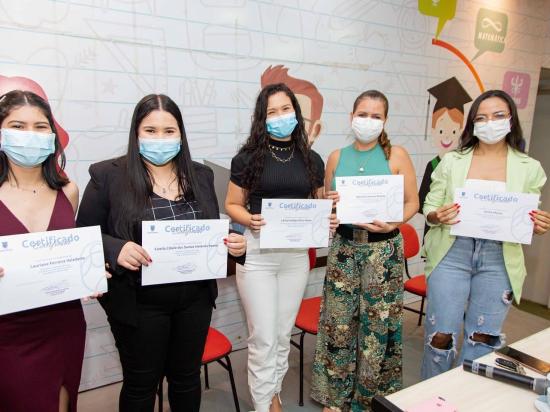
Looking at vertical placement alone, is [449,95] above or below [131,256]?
above

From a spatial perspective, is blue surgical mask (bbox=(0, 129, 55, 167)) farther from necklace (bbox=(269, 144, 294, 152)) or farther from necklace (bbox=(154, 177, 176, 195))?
necklace (bbox=(269, 144, 294, 152))

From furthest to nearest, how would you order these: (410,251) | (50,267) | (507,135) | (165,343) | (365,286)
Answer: (410,251), (365,286), (507,135), (165,343), (50,267)

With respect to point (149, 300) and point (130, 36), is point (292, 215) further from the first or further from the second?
point (130, 36)

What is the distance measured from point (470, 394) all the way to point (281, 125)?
52.2 inches

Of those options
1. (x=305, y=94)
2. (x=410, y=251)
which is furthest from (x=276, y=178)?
(x=410, y=251)

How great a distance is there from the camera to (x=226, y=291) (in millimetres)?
2992

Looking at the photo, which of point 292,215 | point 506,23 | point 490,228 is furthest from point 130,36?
point 506,23

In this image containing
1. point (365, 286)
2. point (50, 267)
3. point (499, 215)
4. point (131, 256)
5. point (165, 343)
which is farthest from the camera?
point (365, 286)

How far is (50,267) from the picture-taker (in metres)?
1.33

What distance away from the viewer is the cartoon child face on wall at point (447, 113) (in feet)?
12.7

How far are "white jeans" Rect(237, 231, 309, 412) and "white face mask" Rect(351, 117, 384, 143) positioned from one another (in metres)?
0.67

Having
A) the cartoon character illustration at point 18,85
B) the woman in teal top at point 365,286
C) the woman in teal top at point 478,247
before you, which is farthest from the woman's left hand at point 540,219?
the cartoon character illustration at point 18,85

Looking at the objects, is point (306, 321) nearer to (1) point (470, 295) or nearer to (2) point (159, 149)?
(1) point (470, 295)

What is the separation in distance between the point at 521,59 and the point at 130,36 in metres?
4.19
